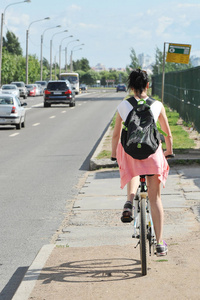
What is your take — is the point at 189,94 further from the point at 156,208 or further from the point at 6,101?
the point at 156,208

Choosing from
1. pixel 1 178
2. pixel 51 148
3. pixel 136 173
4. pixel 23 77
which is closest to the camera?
pixel 136 173

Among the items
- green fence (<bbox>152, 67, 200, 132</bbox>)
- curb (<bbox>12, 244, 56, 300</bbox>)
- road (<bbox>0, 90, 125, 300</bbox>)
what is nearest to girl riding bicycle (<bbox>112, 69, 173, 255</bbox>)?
curb (<bbox>12, 244, 56, 300</bbox>)

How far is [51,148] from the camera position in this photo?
66.3ft

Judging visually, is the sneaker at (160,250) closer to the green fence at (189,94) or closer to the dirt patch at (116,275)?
the dirt patch at (116,275)

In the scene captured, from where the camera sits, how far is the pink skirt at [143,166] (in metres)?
5.91

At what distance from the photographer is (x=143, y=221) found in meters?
5.73

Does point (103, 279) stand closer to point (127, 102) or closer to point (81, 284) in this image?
point (81, 284)

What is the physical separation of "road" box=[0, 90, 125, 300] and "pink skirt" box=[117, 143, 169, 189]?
49.7 inches

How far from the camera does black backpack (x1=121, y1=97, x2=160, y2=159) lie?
576 centimetres

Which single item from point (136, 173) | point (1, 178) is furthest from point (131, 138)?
point (1, 178)

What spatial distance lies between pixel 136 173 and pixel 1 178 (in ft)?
25.9

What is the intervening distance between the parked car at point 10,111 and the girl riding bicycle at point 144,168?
21.9 m

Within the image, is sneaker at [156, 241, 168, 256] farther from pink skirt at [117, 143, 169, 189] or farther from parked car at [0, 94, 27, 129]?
parked car at [0, 94, 27, 129]

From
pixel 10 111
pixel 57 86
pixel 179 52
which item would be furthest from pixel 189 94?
pixel 57 86
